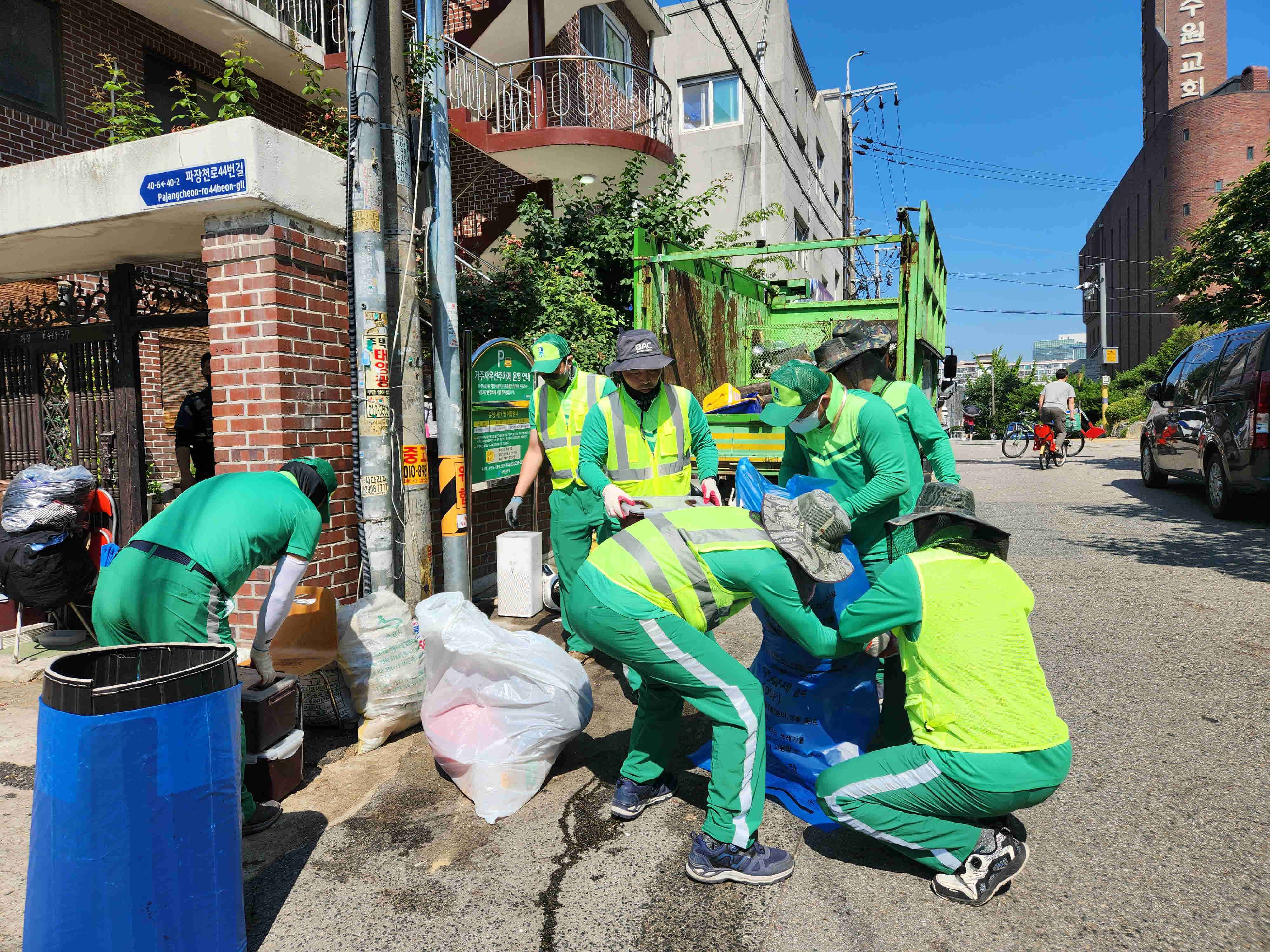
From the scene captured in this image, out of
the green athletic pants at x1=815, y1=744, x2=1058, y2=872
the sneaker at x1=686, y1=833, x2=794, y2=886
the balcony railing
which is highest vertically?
the balcony railing

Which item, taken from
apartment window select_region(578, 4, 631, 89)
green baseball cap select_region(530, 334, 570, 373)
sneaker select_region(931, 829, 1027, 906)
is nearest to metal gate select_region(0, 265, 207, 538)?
green baseball cap select_region(530, 334, 570, 373)

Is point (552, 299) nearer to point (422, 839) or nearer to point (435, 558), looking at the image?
point (435, 558)

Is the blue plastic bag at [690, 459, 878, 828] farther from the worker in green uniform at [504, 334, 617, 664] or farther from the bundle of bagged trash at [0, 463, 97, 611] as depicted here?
the bundle of bagged trash at [0, 463, 97, 611]

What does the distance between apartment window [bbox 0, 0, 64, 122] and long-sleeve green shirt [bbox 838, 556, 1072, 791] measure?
949 cm

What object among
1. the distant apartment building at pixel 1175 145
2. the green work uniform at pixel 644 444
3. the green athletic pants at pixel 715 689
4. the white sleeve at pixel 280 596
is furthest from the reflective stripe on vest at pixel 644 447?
the distant apartment building at pixel 1175 145

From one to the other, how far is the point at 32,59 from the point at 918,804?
33.9 feet

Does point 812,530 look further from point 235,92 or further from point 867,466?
point 235,92

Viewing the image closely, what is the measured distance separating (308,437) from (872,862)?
11.6 ft

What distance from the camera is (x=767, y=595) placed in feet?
8.44

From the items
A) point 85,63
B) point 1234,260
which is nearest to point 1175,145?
point 1234,260

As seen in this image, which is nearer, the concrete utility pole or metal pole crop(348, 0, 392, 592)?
metal pole crop(348, 0, 392, 592)

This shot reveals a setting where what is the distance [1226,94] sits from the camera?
46.3 metres

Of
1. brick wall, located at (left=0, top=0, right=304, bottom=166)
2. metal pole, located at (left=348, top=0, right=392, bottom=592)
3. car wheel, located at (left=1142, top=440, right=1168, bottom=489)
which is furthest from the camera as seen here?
car wheel, located at (left=1142, top=440, right=1168, bottom=489)

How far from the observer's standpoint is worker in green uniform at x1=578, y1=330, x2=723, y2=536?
13.2 feet
